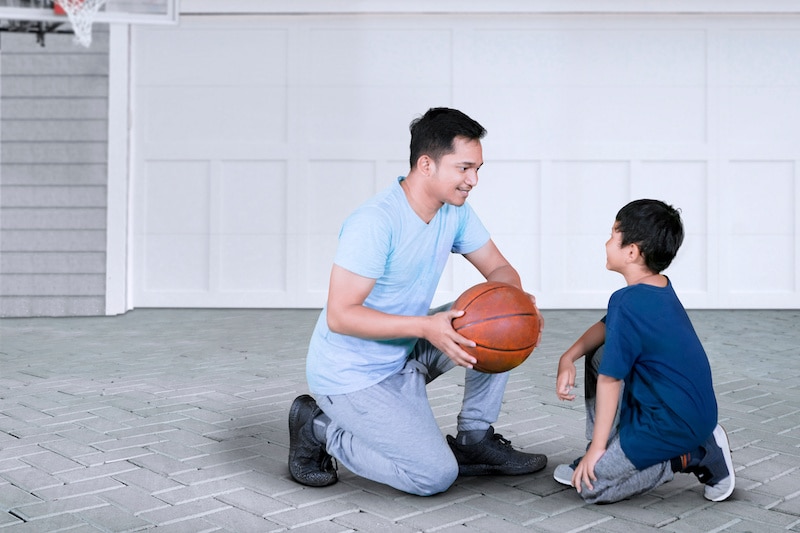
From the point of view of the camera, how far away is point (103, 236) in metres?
7.11

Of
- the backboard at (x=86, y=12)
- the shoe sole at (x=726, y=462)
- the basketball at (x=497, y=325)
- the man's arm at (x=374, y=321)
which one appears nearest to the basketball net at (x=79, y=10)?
the backboard at (x=86, y=12)

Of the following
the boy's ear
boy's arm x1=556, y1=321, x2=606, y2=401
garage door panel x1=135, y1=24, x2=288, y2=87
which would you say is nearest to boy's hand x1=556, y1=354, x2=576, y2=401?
boy's arm x1=556, y1=321, x2=606, y2=401

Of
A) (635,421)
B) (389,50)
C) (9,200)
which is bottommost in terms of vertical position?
(635,421)

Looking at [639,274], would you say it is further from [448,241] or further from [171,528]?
[171,528]

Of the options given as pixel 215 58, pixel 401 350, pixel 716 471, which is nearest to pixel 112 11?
pixel 215 58

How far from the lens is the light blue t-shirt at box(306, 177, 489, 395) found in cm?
256

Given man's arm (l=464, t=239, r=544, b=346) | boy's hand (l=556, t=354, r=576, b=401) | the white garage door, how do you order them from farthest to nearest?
the white garage door → man's arm (l=464, t=239, r=544, b=346) → boy's hand (l=556, t=354, r=576, b=401)

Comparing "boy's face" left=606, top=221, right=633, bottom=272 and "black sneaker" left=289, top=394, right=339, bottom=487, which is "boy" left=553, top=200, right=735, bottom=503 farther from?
"black sneaker" left=289, top=394, right=339, bottom=487

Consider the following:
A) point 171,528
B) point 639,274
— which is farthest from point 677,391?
point 171,528

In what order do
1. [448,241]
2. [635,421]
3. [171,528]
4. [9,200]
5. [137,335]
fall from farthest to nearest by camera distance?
[9,200]
[137,335]
[448,241]
[635,421]
[171,528]

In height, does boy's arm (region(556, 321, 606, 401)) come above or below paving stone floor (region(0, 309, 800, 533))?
above

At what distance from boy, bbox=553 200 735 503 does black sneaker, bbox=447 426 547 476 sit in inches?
11.5

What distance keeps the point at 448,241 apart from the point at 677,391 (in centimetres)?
83

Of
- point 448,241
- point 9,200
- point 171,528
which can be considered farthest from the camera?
point 9,200
